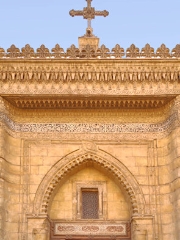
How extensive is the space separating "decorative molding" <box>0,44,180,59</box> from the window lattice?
2.56 m

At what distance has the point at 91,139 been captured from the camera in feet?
30.1

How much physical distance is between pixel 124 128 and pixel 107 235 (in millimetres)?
1999

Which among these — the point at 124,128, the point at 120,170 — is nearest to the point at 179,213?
the point at 120,170

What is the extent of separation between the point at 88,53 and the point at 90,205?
→ 9.29 feet

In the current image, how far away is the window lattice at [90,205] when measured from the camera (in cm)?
902

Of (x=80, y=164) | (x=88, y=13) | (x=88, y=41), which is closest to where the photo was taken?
(x=80, y=164)

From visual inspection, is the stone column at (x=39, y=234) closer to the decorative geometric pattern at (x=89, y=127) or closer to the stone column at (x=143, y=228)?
the stone column at (x=143, y=228)

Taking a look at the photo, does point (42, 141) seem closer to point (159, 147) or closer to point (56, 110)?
point (56, 110)

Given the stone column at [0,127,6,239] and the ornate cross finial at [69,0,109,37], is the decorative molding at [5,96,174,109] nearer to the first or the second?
the stone column at [0,127,6,239]

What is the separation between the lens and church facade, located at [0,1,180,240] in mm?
8734

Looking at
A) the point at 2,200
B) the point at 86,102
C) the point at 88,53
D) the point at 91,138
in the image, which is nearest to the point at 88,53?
the point at 88,53

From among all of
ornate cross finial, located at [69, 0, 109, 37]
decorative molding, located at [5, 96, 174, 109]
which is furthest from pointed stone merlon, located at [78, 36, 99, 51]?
decorative molding, located at [5, 96, 174, 109]

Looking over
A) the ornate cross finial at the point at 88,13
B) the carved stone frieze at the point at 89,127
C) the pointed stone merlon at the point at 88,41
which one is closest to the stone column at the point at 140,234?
the carved stone frieze at the point at 89,127

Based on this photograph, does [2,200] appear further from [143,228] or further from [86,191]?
[143,228]
